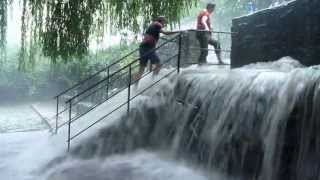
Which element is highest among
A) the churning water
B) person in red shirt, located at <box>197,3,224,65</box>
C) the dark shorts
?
person in red shirt, located at <box>197,3,224,65</box>

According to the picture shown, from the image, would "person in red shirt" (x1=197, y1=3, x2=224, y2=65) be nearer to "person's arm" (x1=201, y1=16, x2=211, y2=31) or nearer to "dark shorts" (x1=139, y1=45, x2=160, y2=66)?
"person's arm" (x1=201, y1=16, x2=211, y2=31)

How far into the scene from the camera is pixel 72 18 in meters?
4.64

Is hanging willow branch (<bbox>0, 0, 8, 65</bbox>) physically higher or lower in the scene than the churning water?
higher

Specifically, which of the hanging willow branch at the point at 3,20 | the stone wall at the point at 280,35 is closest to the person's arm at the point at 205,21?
the stone wall at the point at 280,35

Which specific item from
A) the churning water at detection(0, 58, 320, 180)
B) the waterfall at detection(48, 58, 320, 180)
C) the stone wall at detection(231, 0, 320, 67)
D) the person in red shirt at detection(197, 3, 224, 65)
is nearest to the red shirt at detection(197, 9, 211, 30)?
the person in red shirt at detection(197, 3, 224, 65)

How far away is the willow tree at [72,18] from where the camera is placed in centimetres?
462

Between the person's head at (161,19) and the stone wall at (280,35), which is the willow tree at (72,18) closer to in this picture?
the person's head at (161,19)

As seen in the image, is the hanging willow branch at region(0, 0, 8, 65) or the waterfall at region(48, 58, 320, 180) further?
the waterfall at region(48, 58, 320, 180)

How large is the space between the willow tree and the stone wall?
341cm

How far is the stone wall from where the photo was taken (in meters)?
7.49

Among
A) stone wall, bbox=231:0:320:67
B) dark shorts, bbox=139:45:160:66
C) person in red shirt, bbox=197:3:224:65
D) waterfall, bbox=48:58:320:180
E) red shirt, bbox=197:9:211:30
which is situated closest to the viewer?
waterfall, bbox=48:58:320:180

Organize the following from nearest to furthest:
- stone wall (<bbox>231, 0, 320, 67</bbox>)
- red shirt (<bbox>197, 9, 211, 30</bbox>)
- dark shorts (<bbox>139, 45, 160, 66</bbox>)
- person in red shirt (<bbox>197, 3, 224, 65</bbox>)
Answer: stone wall (<bbox>231, 0, 320, 67</bbox>) < dark shorts (<bbox>139, 45, 160, 66</bbox>) < person in red shirt (<bbox>197, 3, 224, 65</bbox>) < red shirt (<bbox>197, 9, 211, 30</bbox>)

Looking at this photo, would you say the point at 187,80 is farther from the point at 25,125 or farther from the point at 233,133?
the point at 25,125

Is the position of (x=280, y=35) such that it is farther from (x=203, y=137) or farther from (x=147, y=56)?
(x=147, y=56)
